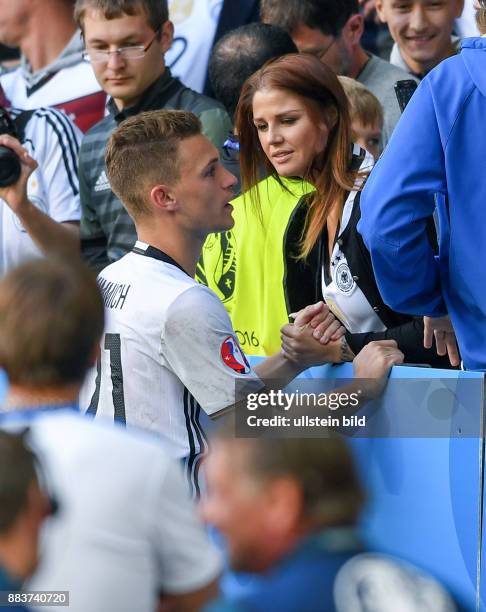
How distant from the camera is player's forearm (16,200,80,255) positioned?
4.93 meters

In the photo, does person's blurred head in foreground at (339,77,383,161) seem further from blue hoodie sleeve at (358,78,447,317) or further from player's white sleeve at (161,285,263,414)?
player's white sleeve at (161,285,263,414)

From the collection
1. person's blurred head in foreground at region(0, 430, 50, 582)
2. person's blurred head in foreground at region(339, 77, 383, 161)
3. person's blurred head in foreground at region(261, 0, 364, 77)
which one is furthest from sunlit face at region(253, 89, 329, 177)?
person's blurred head in foreground at region(0, 430, 50, 582)

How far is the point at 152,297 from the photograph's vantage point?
3.17 meters

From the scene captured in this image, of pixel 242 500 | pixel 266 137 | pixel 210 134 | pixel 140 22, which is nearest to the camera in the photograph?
pixel 242 500

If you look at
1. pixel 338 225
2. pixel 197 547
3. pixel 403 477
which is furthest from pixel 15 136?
pixel 197 547

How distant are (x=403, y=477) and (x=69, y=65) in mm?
3539

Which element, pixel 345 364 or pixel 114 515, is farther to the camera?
pixel 345 364

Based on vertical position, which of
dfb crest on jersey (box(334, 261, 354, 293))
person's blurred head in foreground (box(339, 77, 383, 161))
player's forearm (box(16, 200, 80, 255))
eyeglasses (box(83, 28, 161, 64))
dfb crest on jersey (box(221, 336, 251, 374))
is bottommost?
player's forearm (box(16, 200, 80, 255))

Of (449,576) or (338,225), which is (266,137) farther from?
(449,576)

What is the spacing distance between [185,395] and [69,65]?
3.35 metres

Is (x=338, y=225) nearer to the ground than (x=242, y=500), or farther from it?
nearer to the ground

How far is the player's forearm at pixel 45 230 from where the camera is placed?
16.2 ft

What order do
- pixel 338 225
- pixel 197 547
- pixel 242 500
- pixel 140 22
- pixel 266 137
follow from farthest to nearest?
1. pixel 140 22
2. pixel 266 137
3. pixel 338 225
4. pixel 197 547
5. pixel 242 500

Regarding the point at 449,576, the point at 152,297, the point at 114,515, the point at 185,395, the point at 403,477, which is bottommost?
the point at 449,576
